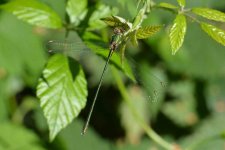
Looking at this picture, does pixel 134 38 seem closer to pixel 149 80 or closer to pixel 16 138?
pixel 149 80

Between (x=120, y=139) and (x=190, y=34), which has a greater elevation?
(x=190, y=34)

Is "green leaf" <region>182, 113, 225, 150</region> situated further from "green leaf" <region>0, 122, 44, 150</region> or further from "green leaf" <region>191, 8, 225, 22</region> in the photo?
"green leaf" <region>191, 8, 225, 22</region>

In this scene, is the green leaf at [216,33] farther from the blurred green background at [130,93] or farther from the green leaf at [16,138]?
the green leaf at [16,138]

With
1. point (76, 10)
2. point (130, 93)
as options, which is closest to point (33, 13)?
point (76, 10)

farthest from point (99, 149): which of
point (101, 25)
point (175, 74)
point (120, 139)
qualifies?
point (101, 25)

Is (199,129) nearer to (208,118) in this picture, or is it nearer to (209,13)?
(208,118)
